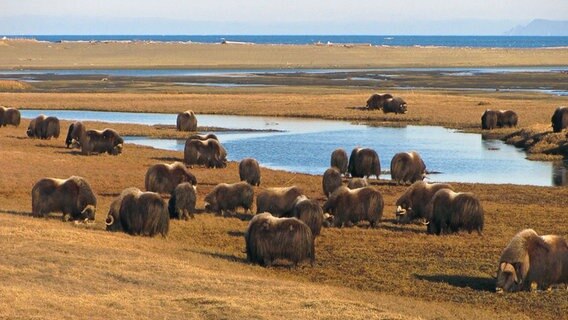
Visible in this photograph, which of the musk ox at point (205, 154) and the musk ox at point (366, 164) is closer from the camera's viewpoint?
the musk ox at point (366, 164)

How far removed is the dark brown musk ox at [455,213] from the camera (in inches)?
848

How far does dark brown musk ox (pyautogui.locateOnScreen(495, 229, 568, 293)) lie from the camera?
16312 mm

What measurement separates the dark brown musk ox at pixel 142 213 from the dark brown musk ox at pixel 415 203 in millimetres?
5669

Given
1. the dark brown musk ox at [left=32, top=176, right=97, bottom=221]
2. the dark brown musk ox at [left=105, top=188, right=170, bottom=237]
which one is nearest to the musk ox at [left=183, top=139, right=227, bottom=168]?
the dark brown musk ox at [left=32, top=176, right=97, bottom=221]

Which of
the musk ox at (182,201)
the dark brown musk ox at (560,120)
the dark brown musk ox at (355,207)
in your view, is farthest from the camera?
the dark brown musk ox at (560,120)

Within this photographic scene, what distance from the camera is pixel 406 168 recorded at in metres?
29.6

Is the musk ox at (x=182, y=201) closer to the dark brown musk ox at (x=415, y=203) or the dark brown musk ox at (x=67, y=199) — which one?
the dark brown musk ox at (x=67, y=199)

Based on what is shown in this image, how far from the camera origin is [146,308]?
46.2 feet

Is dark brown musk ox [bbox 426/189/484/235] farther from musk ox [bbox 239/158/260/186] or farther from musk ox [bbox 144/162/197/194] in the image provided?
musk ox [bbox 239/158/260/186]

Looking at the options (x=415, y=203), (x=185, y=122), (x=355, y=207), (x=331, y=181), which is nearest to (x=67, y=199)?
(x=355, y=207)

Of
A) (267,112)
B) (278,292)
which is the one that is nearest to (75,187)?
(278,292)

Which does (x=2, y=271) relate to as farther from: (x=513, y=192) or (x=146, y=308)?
(x=513, y=192)

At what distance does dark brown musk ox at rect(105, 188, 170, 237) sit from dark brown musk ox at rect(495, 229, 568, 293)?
7.20 m

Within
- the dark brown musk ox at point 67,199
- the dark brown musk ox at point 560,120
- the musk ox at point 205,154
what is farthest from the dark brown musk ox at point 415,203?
the dark brown musk ox at point 560,120
